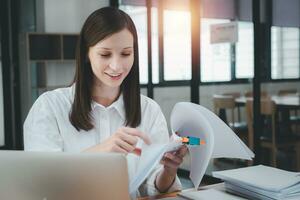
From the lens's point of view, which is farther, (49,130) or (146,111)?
(146,111)

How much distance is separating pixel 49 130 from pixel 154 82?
3.72m

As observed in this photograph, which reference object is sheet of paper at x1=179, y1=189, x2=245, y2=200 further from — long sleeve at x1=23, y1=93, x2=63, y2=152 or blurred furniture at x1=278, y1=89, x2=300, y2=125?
blurred furniture at x1=278, y1=89, x2=300, y2=125

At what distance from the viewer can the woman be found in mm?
1446

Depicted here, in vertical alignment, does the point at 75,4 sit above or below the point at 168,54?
above

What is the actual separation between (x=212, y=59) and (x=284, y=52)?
0.72 meters

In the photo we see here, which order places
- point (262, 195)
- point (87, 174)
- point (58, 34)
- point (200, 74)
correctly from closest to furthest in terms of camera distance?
point (87, 174) < point (262, 195) < point (200, 74) < point (58, 34)

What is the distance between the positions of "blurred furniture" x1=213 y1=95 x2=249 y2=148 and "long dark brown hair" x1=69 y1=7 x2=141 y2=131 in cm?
258

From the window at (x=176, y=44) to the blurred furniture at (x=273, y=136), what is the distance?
3.47ft

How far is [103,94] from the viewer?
1645mm

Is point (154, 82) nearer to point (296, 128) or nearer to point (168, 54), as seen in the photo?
point (168, 54)

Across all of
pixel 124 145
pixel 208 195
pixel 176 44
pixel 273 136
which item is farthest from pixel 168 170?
pixel 176 44

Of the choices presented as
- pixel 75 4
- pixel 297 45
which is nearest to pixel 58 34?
pixel 75 4

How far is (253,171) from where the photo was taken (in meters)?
1.46

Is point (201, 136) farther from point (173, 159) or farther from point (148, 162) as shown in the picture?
point (148, 162)
